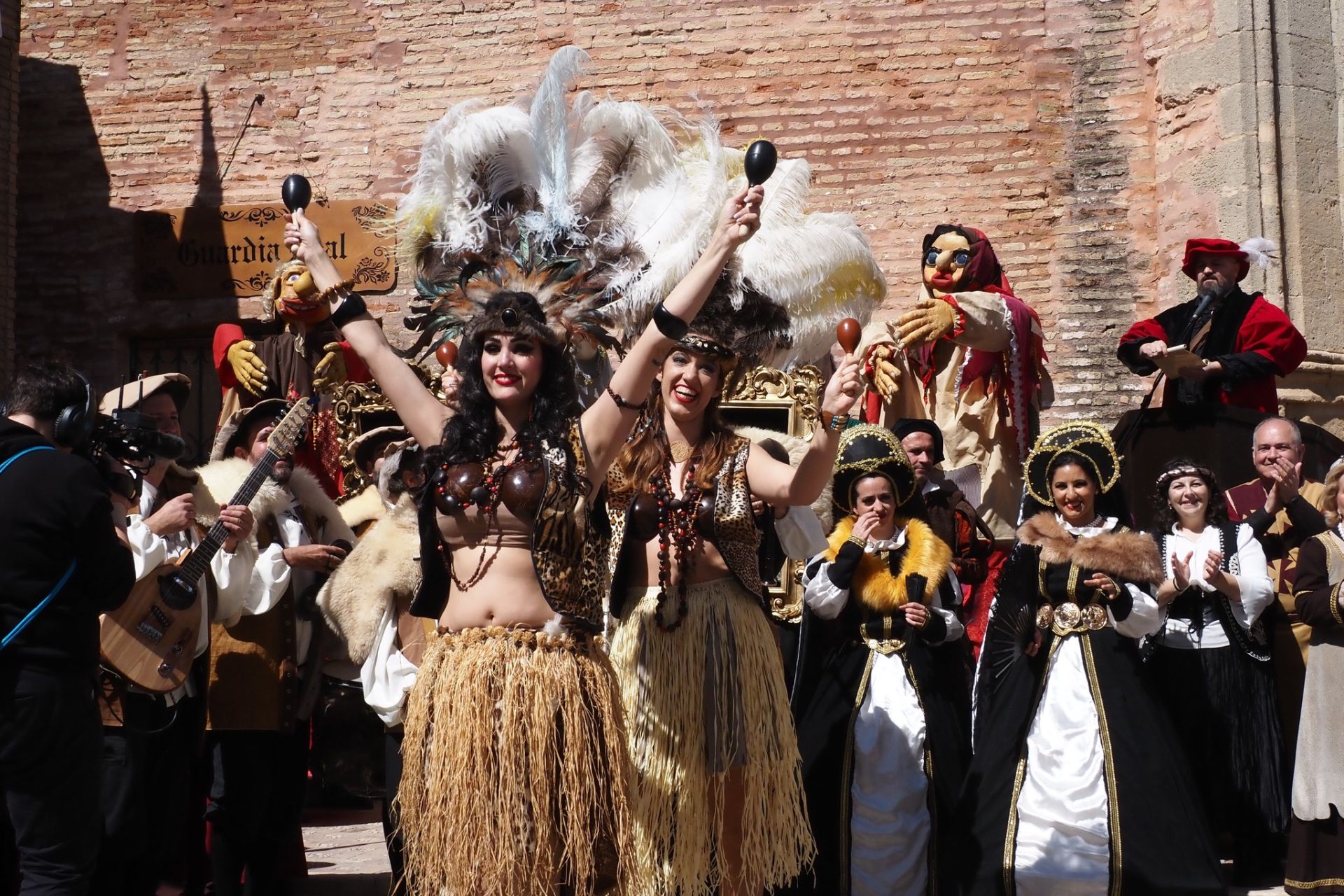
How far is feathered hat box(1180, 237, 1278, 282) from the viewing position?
7.80 meters

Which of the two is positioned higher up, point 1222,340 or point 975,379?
point 1222,340

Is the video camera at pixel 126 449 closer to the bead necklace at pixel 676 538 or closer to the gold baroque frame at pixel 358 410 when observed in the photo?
the bead necklace at pixel 676 538

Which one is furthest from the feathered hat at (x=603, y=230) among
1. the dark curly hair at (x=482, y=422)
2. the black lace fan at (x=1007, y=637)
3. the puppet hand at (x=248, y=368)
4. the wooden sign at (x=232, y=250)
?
the wooden sign at (x=232, y=250)

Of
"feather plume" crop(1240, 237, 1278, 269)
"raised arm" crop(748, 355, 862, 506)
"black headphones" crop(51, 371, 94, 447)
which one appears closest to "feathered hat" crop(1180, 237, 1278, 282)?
"feather plume" crop(1240, 237, 1278, 269)

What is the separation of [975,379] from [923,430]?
899 millimetres

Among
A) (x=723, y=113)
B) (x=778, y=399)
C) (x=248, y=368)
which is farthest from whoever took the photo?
(x=723, y=113)

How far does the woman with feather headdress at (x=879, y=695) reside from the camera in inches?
216

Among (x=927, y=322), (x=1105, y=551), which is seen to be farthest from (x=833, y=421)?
(x=927, y=322)

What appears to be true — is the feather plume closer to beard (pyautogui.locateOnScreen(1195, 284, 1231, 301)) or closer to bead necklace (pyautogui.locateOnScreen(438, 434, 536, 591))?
beard (pyautogui.locateOnScreen(1195, 284, 1231, 301))

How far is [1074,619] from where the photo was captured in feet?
18.2

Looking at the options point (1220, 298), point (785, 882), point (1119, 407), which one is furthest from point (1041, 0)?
point (785, 882)

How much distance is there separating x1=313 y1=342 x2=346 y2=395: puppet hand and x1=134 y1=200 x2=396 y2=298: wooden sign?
162 inches

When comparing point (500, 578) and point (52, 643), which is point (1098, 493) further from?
point (52, 643)

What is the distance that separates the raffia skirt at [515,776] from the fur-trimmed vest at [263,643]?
186 centimetres
